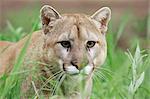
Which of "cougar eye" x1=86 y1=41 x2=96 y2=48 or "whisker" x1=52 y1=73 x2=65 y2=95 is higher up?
"cougar eye" x1=86 y1=41 x2=96 y2=48

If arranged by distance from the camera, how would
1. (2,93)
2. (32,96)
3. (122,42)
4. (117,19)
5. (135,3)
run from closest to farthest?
(2,93)
(32,96)
(122,42)
(117,19)
(135,3)

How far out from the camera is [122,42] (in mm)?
14859

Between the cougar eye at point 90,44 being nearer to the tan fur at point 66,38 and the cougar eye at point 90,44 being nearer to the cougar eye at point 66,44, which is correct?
the tan fur at point 66,38

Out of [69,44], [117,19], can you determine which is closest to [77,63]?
[69,44]

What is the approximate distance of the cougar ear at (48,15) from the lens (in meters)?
6.71

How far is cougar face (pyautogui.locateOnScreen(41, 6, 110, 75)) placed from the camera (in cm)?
616

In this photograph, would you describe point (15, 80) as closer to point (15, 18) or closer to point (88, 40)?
point (88, 40)

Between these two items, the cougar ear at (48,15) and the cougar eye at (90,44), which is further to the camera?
the cougar ear at (48,15)

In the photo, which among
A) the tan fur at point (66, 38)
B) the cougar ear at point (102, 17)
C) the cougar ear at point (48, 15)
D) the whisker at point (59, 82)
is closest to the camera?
the whisker at point (59, 82)

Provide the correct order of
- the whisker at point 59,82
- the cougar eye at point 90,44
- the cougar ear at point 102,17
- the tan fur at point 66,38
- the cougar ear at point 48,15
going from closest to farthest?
the whisker at point 59,82 < the tan fur at point 66,38 < the cougar eye at point 90,44 < the cougar ear at point 48,15 < the cougar ear at point 102,17

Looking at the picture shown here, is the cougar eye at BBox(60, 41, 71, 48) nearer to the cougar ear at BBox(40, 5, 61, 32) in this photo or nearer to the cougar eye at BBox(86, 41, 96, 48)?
the cougar eye at BBox(86, 41, 96, 48)

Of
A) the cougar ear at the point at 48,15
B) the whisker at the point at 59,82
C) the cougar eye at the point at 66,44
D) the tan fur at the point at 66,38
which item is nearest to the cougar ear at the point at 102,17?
the tan fur at the point at 66,38

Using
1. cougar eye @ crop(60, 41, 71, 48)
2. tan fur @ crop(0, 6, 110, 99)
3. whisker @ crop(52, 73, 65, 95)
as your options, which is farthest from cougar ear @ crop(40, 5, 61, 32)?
whisker @ crop(52, 73, 65, 95)

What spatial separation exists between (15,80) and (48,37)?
61 cm
